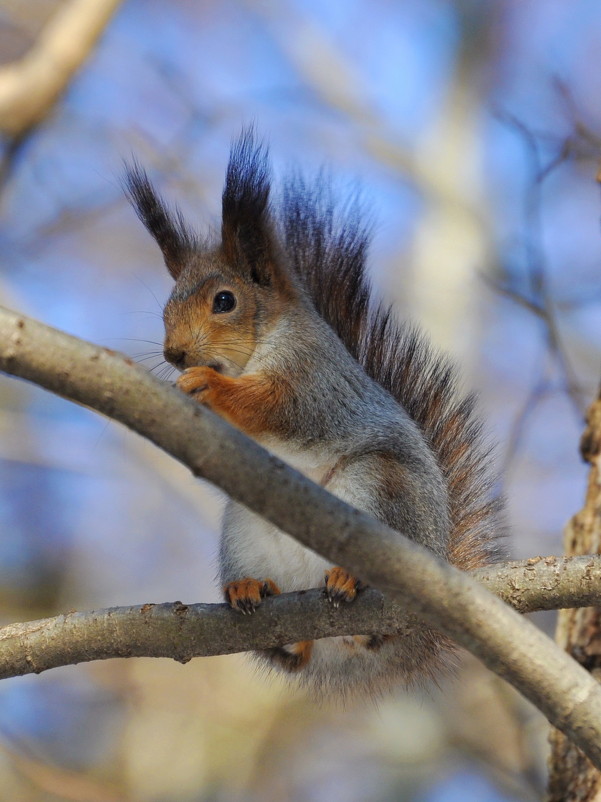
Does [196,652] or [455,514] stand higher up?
[455,514]

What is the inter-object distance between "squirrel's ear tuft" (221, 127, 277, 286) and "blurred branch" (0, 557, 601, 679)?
0.95 meters

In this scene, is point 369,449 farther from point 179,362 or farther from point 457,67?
point 457,67

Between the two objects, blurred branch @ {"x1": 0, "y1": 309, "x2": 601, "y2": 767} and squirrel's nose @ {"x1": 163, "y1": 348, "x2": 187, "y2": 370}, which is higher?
squirrel's nose @ {"x1": 163, "y1": 348, "x2": 187, "y2": 370}

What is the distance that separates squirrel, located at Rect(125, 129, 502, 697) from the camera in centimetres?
208

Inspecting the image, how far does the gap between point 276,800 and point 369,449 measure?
10.2ft

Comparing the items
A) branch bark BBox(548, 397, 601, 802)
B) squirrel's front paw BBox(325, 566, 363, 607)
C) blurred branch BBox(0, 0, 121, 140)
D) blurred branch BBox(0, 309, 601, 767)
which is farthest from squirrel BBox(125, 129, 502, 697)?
blurred branch BBox(0, 0, 121, 140)

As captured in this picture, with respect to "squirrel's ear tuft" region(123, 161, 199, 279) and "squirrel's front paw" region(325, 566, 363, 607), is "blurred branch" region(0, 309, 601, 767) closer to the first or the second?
"squirrel's front paw" region(325, 566, 363, 607)

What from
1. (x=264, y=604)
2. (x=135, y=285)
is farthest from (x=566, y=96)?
(x=135, y=285)

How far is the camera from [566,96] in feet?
10.1

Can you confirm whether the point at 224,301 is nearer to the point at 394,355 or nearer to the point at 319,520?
the point at 394,355

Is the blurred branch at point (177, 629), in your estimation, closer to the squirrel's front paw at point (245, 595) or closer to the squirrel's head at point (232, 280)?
the squirrel's front paw at point (245, 595)

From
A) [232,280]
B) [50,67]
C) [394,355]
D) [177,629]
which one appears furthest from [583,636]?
[50,67]

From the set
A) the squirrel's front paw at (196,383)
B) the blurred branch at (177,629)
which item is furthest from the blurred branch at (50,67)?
the blurred branch at (177,629)

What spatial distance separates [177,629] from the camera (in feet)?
5.96
